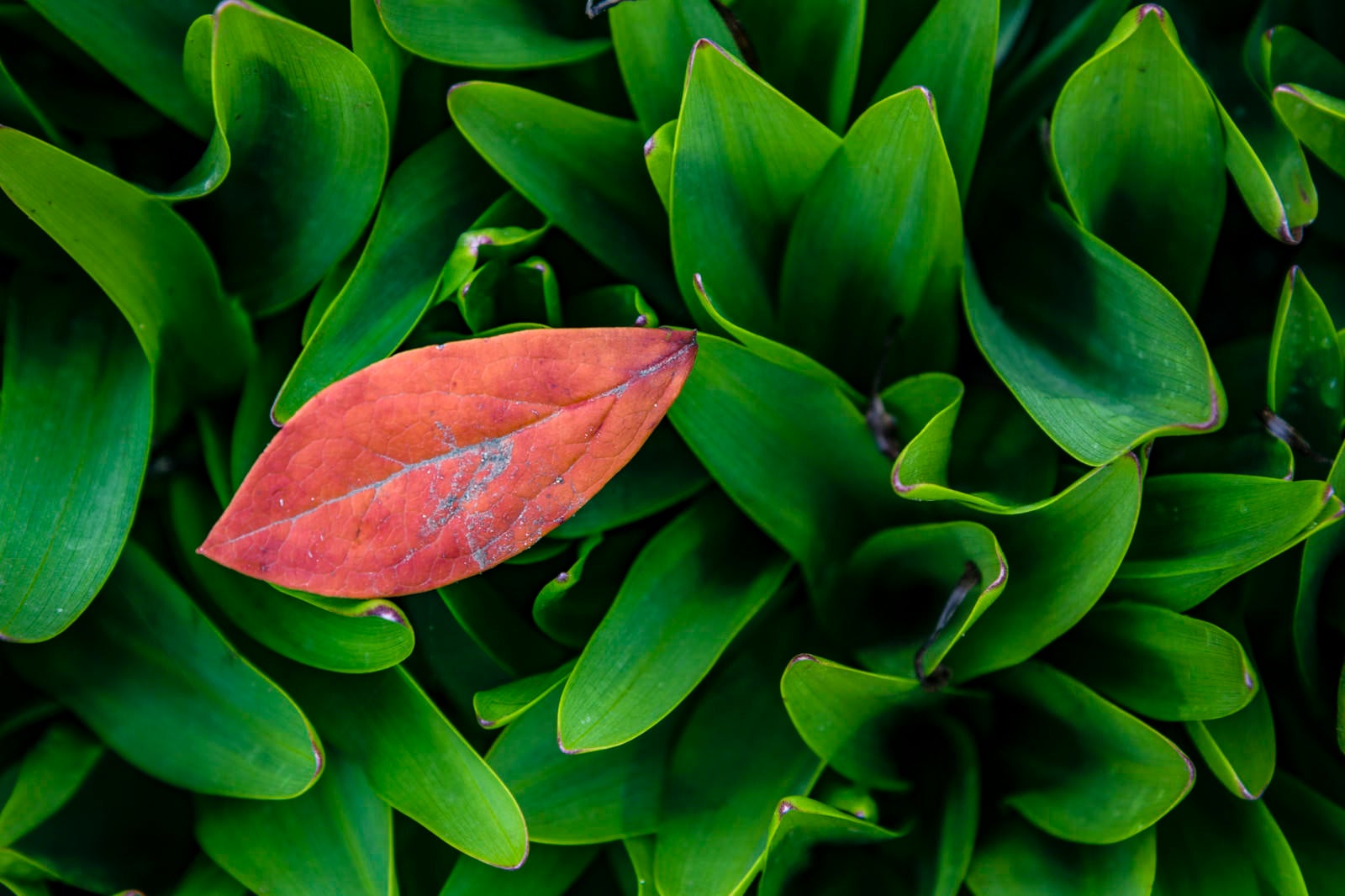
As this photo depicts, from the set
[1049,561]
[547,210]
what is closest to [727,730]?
[1049,561]

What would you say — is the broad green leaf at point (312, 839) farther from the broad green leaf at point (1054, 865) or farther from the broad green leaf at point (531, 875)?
the broad green leaf at point (1054, 865)

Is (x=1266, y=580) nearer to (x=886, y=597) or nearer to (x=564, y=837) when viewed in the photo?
(x=886, y=597)

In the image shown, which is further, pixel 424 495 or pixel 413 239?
pixel 413 239

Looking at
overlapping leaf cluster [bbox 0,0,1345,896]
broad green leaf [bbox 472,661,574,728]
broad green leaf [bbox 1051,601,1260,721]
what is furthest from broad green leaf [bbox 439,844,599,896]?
broad green leaf [bbox 1051,601,1260,721]

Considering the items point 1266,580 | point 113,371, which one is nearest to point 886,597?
point 1266,580

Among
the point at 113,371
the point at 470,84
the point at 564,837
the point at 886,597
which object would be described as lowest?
the point at 564,837

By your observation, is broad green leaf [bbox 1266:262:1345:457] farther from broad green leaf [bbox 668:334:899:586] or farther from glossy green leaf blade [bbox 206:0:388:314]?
glossy green leaf blade [bbox 206:0:388:314]

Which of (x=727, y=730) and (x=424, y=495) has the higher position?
(x=424, y=495)

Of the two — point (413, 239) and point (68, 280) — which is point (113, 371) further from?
point (413, 239)
